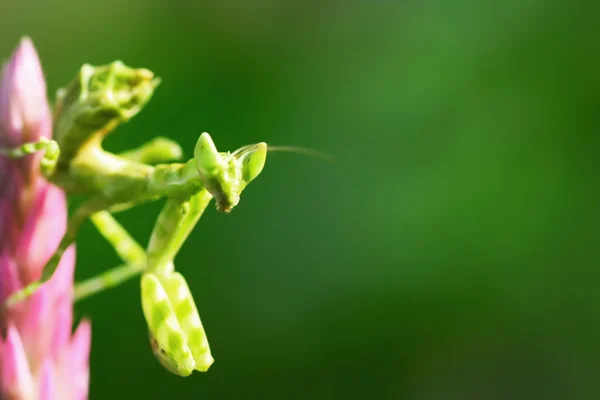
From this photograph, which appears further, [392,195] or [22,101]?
[392,195]

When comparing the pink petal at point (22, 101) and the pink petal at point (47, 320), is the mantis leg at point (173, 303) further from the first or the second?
the pink petal at point (22, 101)

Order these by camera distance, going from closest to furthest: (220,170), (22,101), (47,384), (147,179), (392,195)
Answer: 1. (47,384)
2. (22,101)
3. (220,170)
4. (147,179)
5. (392,195)

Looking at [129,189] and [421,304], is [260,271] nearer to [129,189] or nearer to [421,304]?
[421,304]

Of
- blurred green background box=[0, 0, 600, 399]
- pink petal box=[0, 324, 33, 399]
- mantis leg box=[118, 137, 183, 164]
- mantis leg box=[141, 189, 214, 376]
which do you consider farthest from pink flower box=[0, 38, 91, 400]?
blurred green background box=[0, 0, 600, 399]

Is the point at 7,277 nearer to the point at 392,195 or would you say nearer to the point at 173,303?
the point at 173,303

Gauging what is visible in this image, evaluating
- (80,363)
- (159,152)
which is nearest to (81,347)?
(80,363)

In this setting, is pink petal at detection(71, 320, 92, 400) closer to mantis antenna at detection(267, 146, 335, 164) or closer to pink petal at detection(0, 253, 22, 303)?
pink petal at detection(0, 253, 22, 303)

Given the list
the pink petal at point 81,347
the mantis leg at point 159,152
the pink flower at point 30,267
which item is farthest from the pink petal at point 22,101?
the mantis leg at point 159,152

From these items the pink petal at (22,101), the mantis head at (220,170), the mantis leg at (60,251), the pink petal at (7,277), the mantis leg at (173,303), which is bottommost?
the mantis leg at (173,303)

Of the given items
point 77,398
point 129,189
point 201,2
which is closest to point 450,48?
point 201,2
